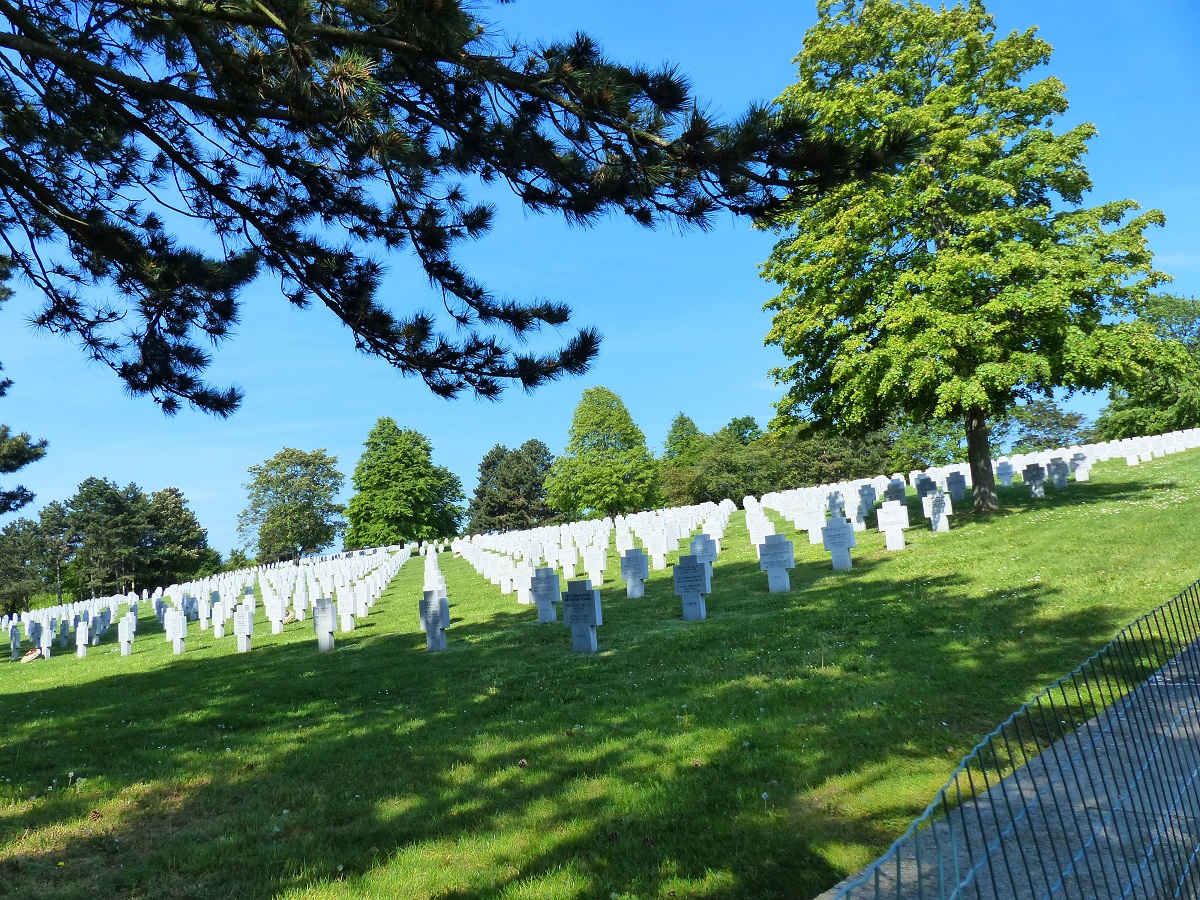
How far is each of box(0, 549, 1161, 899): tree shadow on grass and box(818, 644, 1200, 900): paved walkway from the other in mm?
656

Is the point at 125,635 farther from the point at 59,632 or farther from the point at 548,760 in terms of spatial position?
the point at 548,760

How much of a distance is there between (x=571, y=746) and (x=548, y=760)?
0.34 metres

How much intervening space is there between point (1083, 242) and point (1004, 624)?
563 inches

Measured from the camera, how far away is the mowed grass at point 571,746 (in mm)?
4281

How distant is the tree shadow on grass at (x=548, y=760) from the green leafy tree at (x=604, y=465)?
44140 mm

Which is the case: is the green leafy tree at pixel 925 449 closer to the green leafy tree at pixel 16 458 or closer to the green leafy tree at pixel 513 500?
the green leafy tree at pixel 513 500

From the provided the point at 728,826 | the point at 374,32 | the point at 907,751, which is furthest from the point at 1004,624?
the point at 374,32

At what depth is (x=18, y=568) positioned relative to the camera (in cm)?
5991

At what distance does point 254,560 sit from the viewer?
76.6 metres

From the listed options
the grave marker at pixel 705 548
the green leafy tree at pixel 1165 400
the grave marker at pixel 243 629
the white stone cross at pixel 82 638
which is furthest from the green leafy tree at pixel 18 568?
the green leafy tree at pixel 1165 400

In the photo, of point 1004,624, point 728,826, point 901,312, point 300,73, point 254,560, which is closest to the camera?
point 728,826

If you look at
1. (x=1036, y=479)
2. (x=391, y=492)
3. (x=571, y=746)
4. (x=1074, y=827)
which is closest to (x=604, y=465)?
(x=391, y=492)

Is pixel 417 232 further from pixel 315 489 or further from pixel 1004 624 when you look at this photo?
pixel 315 489

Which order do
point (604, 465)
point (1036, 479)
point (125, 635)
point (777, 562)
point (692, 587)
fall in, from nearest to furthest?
point (692, 587)
point (777, 562)
point (125, 635)
point (1036, 479)
point (604, 465)
